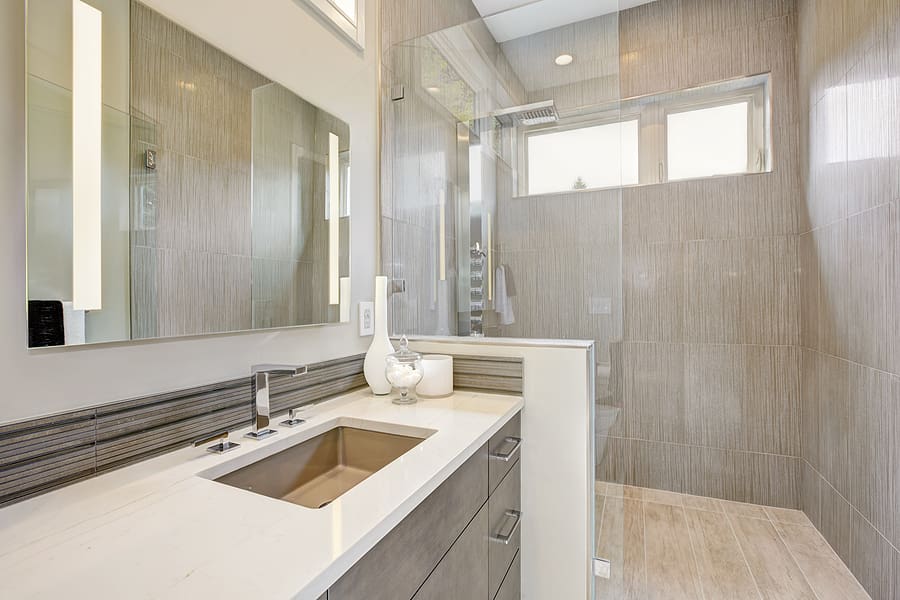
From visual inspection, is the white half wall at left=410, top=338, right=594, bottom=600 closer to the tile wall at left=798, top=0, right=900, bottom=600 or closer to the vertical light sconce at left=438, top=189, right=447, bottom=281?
the vertical light sconce at left=438, top=189, right=447, bottom=281

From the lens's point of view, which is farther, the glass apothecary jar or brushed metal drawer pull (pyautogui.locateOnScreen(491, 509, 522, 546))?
the glass apothecary jar

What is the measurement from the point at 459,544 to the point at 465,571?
0.08 metres

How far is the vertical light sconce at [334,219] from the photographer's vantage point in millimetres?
1354

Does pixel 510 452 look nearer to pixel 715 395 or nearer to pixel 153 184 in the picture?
pixel 153 184

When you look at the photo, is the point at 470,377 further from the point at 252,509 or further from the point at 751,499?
the point at 751,499

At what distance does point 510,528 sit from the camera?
1225mm

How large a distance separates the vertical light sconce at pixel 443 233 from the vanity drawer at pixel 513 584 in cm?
120

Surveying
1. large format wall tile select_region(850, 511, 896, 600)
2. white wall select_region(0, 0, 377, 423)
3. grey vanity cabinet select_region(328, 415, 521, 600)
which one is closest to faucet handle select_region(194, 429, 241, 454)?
white wall select_region(0, 0, 377, 423)

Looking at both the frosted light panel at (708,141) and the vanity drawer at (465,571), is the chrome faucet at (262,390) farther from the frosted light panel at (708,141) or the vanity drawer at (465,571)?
the frosted light panel at (708,141)

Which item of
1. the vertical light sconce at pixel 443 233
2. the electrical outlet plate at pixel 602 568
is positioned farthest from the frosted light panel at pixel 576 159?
the electrical outlet plate at pixel 602 568

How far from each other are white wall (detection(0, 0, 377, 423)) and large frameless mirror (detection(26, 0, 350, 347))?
22 millimetres

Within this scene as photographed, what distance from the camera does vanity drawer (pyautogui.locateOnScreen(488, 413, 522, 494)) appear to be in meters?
1.11

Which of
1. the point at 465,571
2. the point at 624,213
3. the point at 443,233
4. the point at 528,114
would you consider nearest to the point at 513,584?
the point at 465,571

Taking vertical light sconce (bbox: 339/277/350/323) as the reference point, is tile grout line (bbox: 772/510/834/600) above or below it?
below
